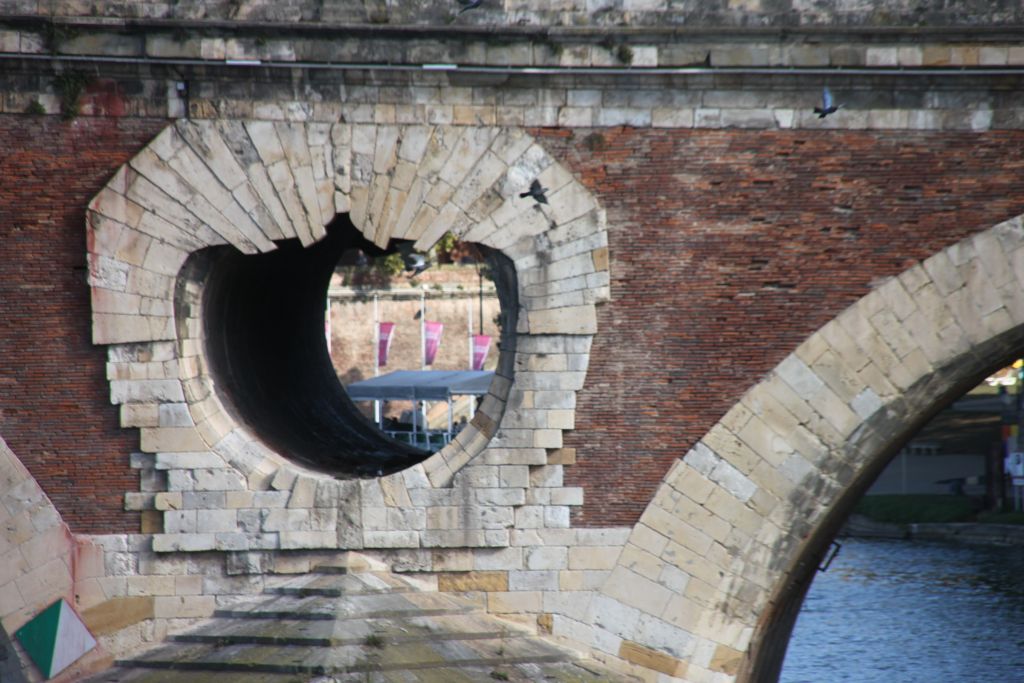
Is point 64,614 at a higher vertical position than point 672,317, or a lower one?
lower

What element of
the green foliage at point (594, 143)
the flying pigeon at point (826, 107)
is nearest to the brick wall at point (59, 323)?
the green foliage at point (594, 143)

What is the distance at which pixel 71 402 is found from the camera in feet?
30.7

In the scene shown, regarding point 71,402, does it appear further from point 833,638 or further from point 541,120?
point 833,638

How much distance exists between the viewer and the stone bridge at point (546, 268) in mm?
9070

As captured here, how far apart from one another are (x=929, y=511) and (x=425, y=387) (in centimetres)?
939

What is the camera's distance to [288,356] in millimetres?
12773

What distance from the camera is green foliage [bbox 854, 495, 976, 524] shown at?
24031 millimetres

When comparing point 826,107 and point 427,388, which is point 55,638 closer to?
point 826,107

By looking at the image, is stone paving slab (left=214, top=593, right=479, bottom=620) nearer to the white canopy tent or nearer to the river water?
the river water

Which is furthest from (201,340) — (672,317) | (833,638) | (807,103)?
(833,638)

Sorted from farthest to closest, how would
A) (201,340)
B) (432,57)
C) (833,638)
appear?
(833,638)
(201,340)
(432,57)

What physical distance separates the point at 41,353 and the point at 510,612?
11.6ft

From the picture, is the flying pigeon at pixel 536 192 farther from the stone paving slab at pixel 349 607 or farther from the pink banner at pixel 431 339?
the pink banner at pixel 431 339

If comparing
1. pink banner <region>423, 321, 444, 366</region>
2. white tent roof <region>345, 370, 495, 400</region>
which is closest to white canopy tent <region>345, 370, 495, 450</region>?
white tent roof <region>345, 370, 495, 400</region>
